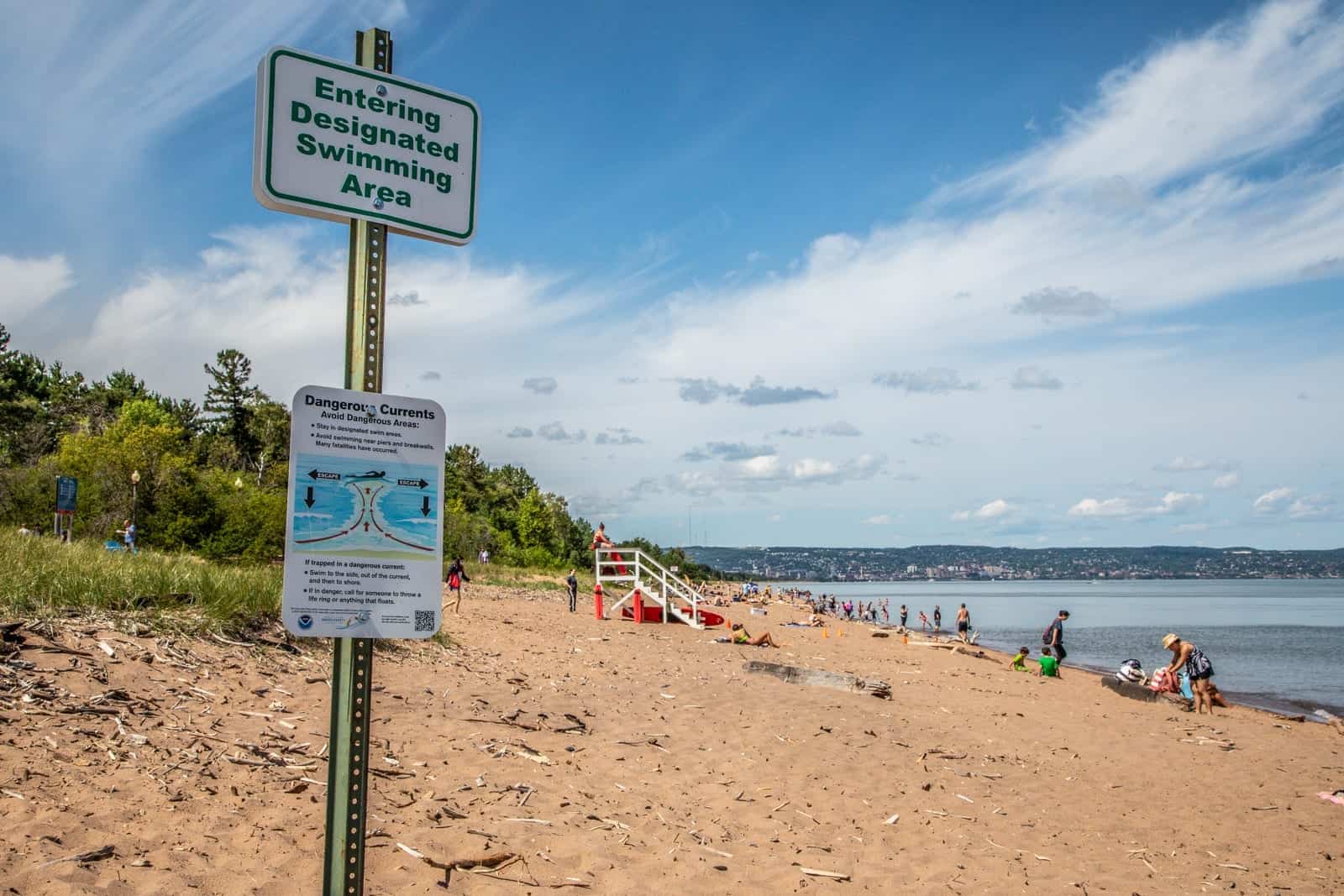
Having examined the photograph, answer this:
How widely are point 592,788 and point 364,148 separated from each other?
18.2ft

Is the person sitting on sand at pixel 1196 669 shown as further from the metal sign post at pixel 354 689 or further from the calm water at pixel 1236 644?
the metal sign post at pixel 354 689

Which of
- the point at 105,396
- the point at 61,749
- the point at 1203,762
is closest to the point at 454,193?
the point at 61,749

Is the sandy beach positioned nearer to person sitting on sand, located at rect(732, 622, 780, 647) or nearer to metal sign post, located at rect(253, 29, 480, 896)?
metal sign post, located at rect(253, 29, 480, 896)

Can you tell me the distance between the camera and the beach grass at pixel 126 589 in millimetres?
7926

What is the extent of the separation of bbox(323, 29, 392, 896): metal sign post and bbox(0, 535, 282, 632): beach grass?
6.27 meters

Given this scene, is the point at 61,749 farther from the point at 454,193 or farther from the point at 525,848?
the point at 454,193

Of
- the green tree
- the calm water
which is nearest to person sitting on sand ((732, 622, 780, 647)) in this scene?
the calm water

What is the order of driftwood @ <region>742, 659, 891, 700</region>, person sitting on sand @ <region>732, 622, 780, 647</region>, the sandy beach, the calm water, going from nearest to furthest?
the sandy beach
driftwood @ <region>742, 659, 891, 700</region>
person sitting on sand @ <region>732, 622, 780, 647</region>
the calm water

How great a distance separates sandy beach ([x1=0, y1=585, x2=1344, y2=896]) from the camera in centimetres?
513

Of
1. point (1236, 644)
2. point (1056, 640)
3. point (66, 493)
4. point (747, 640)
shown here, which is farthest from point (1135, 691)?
point (1236, 644)

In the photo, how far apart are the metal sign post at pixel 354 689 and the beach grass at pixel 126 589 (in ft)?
20.6

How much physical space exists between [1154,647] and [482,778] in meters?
40.0

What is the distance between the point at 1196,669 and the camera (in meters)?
16.2

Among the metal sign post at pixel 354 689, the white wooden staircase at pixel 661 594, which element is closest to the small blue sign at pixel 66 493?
the white wooden staircase at pixel 661 594
